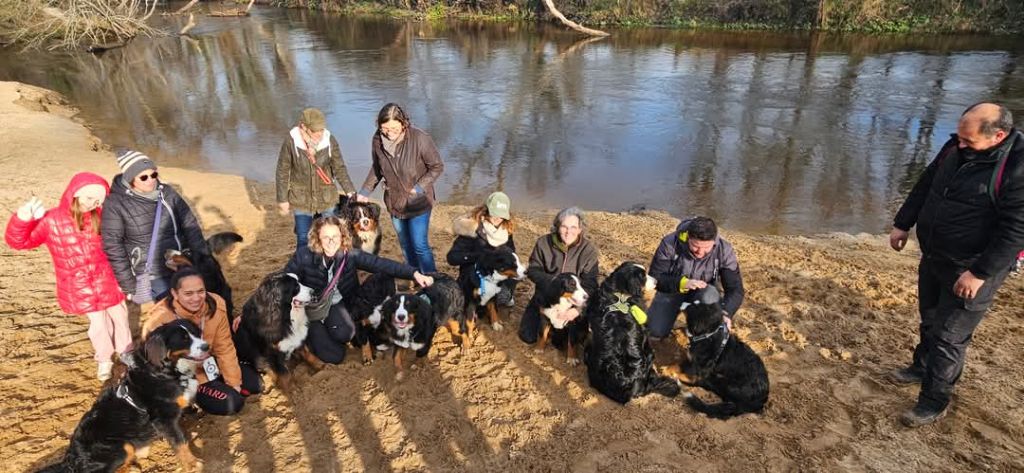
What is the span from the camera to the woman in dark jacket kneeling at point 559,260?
461 centimetres

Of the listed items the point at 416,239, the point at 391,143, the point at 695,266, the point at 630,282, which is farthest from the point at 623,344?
the point at 391,143

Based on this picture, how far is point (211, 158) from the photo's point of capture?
39.0ft

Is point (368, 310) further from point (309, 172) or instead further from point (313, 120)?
point (313, 120)

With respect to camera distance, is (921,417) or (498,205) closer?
(921,417)

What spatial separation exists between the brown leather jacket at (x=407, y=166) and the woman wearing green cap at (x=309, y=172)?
431mm

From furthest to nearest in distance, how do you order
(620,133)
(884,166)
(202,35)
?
(202,35) → (620,133) → (884,166)

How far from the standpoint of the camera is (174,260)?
392cm

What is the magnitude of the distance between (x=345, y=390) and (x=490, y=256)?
5.40 ft

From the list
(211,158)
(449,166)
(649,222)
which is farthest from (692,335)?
(211,158)

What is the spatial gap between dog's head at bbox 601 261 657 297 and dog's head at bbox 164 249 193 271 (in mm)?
3249

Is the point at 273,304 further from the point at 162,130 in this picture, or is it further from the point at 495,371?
the point at 162,130

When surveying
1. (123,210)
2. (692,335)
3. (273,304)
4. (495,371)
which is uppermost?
(123,210)

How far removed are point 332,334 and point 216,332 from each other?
931mm

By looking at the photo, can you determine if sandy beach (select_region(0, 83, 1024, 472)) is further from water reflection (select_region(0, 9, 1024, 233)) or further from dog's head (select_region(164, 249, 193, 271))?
water reflection (select_region(0, 9, 1024, 233))
